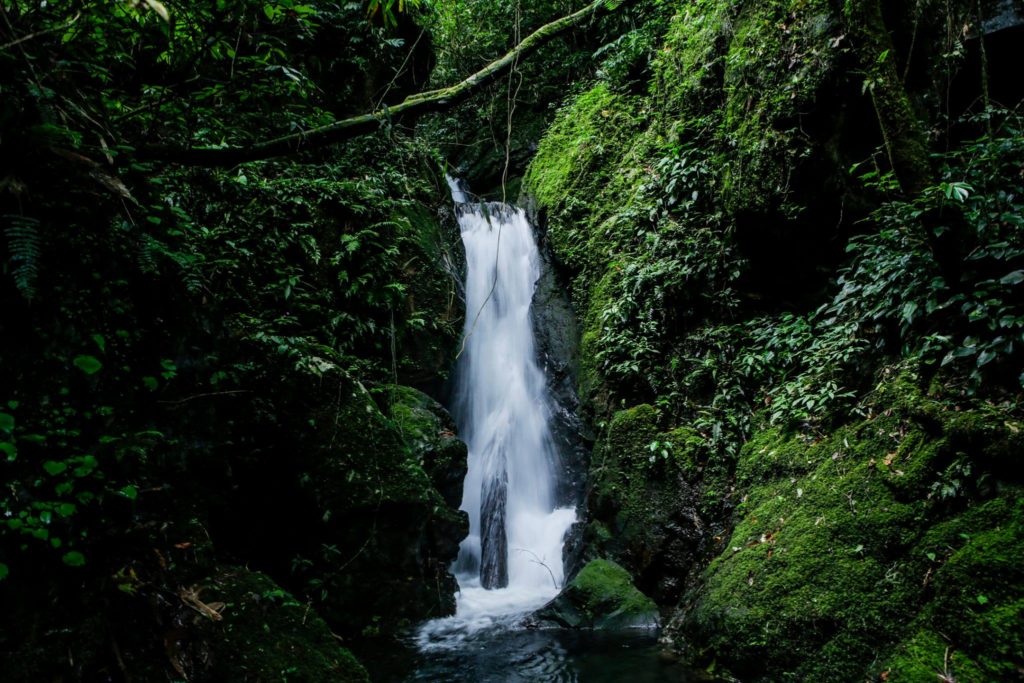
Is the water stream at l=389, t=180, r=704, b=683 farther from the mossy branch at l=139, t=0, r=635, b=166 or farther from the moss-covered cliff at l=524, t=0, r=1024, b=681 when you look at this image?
the moss-covered cliff at l=524, t=0, r=1024, b=681

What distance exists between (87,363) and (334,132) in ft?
6.93

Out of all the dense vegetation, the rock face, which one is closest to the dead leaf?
the dense vegetation

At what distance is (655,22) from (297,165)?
23.9 feet

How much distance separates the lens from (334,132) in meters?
3.60

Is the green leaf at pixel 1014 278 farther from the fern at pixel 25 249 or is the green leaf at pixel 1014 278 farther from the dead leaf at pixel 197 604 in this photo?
the fern at pixel 25 249

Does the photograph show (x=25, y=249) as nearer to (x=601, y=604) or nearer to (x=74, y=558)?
(x=74, y=558)

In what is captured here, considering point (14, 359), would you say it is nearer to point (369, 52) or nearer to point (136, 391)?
point (136, 391)

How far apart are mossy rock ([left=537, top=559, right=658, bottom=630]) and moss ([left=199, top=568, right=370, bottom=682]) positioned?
110 inches

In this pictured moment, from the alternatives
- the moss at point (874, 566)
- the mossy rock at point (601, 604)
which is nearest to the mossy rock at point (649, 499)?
the mossy rock at point (601, 604)

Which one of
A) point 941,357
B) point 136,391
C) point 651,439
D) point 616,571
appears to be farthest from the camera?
point 651,439

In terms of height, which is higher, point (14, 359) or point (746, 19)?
point (746, 19)

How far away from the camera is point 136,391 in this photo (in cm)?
380

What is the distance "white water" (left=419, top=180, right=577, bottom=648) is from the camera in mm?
7219

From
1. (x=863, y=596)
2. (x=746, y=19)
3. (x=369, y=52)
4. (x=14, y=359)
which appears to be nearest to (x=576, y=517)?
(x=863, y=596)
